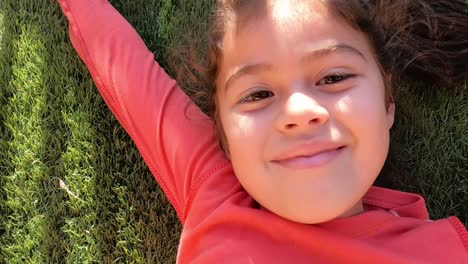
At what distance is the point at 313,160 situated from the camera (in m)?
1.55

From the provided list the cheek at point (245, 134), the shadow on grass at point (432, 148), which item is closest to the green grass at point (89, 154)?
the shadow on grass at point (432, 148)

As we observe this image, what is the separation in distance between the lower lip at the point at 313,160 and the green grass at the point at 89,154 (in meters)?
0.62

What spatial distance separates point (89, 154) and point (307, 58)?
40.9 inches

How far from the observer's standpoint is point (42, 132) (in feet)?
7.66

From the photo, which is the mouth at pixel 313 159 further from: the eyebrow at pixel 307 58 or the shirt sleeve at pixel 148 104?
the shirt sleeve at pixel 148 104

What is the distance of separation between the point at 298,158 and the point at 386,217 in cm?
39

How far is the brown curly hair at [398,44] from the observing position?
1760 mm

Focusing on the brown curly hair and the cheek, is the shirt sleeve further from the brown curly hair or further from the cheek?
the cheek

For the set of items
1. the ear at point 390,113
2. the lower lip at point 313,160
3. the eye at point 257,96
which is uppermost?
the eye at point 257,96

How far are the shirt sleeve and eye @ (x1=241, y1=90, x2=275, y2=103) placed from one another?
34 centimetres

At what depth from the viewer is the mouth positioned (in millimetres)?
1547

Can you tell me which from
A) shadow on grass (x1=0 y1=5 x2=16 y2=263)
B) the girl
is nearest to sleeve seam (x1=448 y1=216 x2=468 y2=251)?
the girl

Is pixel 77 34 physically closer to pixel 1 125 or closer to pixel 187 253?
pixel 1 125

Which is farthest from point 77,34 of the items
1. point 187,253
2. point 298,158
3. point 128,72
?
point 298,158
